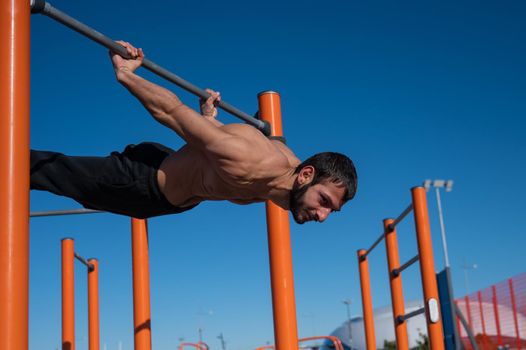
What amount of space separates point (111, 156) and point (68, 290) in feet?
11.8

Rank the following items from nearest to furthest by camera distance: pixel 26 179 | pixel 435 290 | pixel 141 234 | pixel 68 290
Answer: pixel 26 179 → pixel 141 234 → pixel 435 290 → pixel 68 290

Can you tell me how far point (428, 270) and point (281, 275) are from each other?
197cm

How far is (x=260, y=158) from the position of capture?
3.39 m

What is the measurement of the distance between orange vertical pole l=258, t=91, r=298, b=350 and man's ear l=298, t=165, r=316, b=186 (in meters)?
1.13

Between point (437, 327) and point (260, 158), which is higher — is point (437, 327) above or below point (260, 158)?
below

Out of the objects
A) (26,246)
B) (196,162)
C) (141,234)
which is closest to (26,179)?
(26,246)

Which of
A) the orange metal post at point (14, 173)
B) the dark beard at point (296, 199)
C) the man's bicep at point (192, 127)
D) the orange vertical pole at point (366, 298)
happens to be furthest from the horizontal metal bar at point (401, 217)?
the orange metal post at point (14, 173)

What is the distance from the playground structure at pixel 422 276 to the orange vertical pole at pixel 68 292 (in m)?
3.24

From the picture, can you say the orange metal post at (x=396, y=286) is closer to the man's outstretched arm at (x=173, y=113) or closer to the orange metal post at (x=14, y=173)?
the man's outstretched arm at (x=173, y=113)

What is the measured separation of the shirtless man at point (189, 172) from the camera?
3.32 metres

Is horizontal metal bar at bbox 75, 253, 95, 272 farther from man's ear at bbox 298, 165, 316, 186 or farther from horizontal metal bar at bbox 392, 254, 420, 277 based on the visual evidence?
man's ear at bbox 298, 165, 316, 186

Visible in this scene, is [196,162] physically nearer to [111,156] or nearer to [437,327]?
[111,156]

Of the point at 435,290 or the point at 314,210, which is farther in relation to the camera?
the point at 435,290

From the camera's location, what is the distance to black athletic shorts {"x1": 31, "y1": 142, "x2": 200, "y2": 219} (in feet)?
12.0
